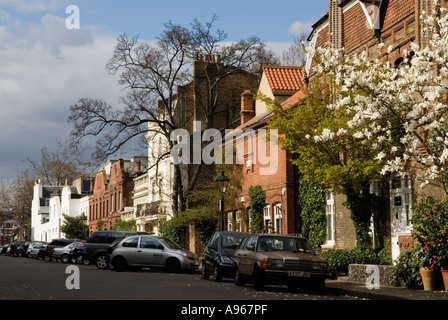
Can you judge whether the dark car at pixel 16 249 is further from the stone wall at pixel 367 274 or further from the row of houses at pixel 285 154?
the stone wall at pixel 367 274

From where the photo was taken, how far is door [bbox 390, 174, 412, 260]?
22567 millimetres

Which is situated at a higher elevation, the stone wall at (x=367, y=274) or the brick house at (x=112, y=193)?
the brick house at (x=112, y=193)

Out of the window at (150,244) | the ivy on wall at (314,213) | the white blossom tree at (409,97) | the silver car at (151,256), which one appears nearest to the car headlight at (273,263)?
the white blossom tree at (409,97)

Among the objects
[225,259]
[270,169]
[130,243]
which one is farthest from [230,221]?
[225,259]

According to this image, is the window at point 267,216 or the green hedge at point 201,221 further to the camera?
the green hedge at point 201,221

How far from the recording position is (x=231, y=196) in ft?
128

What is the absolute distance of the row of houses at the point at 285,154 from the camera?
915 inches

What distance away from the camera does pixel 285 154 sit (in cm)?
3228

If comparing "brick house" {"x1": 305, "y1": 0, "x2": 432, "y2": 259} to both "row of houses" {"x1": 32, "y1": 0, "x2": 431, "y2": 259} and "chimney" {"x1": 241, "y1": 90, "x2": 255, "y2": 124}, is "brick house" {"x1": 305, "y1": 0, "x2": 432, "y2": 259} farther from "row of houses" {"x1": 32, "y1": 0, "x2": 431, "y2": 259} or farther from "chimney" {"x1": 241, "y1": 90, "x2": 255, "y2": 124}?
"chimney" {"x1": 241, "y1": 90, "x2": 255, "y2": 124}

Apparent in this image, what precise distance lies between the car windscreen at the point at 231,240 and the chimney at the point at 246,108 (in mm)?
18687

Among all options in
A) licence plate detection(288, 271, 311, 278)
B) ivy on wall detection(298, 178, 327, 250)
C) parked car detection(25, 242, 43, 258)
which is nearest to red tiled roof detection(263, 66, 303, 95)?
ivy on wall detection(298, 178, 327, 250)

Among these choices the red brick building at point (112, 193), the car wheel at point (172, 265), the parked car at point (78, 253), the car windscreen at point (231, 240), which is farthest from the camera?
the red brick building at point (112, 193)

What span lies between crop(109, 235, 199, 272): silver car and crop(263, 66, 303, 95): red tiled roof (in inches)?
442

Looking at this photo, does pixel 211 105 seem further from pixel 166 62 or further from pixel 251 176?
pixel 251 176
